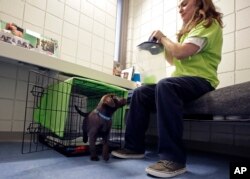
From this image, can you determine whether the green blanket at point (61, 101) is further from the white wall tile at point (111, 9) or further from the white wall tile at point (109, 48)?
the white wall tile at point (111, 9)

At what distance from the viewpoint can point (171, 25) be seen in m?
1.98

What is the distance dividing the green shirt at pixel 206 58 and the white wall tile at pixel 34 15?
1.16 meters

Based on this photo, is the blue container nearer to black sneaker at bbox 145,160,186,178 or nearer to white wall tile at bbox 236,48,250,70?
white wall tile at bbox 236,48,250,70

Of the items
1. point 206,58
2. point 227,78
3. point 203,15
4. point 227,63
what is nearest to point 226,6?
point 227,63

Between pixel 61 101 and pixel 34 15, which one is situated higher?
pixel 34 15

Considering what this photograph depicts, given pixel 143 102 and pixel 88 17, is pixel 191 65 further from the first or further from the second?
pixel 88 17

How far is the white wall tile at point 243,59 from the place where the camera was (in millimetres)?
1427

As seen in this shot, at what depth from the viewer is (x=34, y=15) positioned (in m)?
1.66

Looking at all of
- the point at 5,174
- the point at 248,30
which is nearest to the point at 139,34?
the point at 248,30

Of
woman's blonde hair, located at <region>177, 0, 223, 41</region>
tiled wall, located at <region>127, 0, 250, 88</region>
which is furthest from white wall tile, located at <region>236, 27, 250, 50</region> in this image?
woman's blonde hair, located at <region>177, 0, 223, 41</region>

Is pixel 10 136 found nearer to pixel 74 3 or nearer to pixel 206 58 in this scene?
pixel 74 3

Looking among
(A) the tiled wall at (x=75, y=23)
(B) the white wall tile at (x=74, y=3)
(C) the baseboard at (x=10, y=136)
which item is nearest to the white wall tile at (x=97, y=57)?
(A) the tiled wall at (x=75, y=23)

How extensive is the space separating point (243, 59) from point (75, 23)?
1366 mm

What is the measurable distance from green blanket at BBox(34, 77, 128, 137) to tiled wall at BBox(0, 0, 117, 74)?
51cm
